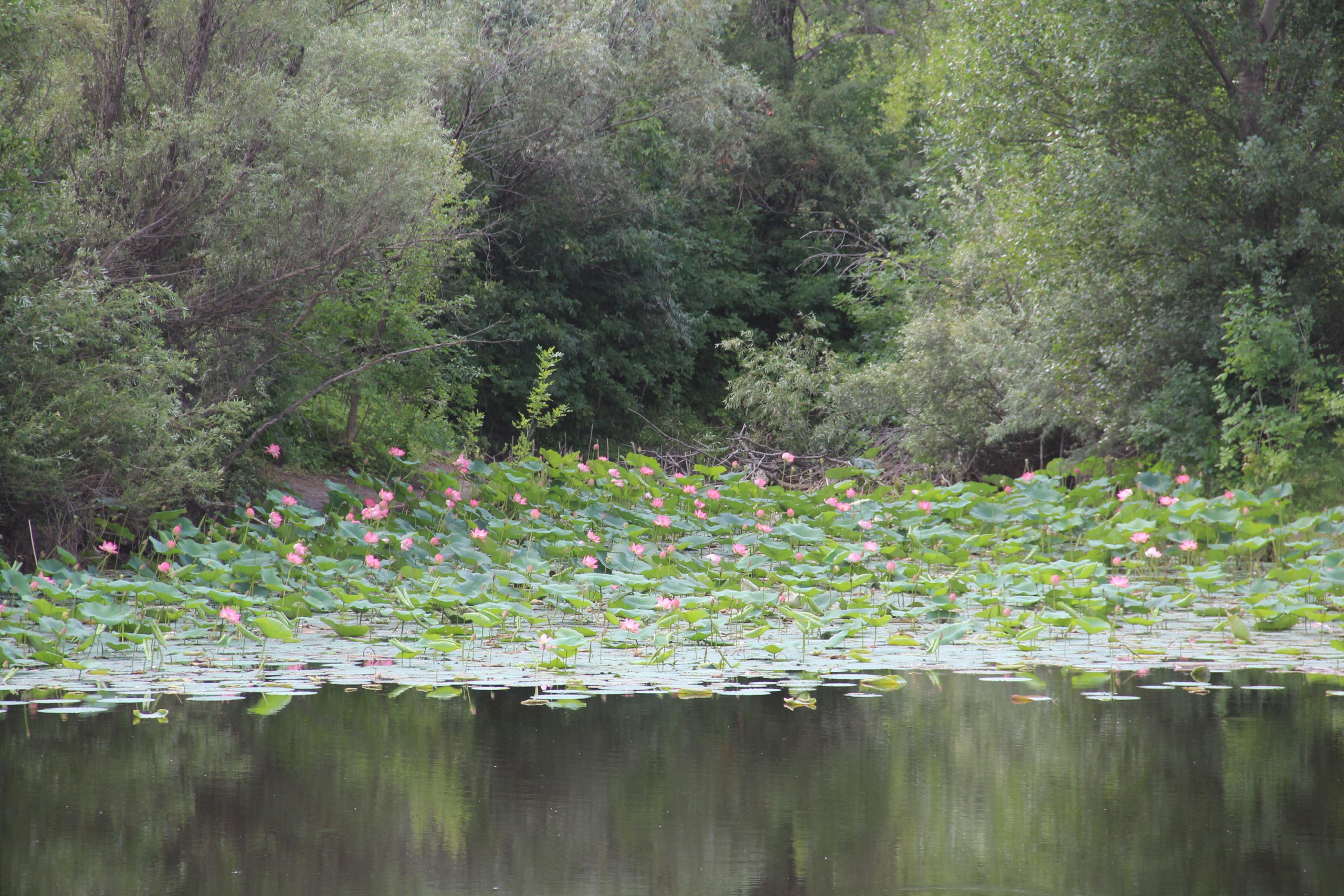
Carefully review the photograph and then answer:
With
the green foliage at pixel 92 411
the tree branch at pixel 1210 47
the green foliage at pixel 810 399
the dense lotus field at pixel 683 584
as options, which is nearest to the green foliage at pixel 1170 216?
the tree branch at pixel 1210 47

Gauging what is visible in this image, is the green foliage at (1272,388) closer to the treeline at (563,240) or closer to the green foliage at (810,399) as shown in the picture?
the treeline at (563,240)

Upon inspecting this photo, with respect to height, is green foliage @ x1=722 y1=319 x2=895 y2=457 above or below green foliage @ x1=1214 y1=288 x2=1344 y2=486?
above

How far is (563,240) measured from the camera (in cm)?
1702

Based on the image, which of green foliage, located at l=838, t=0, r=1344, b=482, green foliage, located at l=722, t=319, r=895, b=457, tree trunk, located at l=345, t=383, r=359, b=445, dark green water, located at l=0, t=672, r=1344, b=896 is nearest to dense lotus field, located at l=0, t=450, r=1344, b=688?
dark green water, located at l=0, t=672, r=1344, b=896

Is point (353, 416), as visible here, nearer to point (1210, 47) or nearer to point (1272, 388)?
point (1272, 388)

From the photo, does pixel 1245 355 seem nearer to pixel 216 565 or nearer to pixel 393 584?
pixel 393 584

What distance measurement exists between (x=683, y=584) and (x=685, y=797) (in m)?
3.52

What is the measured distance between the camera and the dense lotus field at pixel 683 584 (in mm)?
5543

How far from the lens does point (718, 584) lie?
7.34 metres

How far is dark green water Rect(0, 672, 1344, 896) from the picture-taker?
3.02 m

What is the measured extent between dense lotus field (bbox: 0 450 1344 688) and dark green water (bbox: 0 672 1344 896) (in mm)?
760

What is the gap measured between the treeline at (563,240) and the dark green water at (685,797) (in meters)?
3.64

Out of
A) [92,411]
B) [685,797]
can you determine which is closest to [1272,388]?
[685,797]

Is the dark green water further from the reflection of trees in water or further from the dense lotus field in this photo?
the dense lotus field
